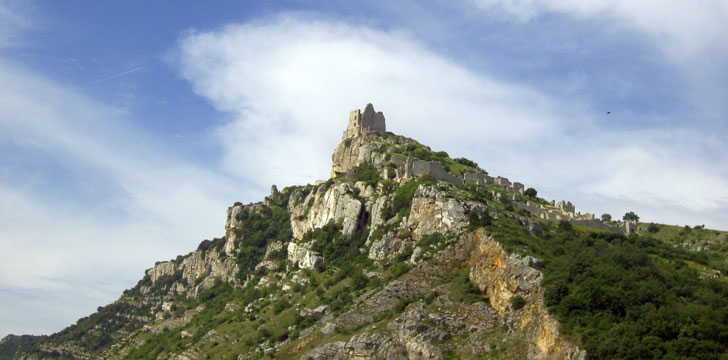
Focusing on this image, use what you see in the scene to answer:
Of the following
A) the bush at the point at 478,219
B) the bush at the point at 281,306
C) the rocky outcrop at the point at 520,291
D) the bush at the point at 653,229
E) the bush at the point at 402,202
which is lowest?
the bush at the point at 281,306

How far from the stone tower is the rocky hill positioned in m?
0.31

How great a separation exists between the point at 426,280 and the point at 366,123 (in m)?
62.7

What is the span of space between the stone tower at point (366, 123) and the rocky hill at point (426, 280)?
31 centimetres

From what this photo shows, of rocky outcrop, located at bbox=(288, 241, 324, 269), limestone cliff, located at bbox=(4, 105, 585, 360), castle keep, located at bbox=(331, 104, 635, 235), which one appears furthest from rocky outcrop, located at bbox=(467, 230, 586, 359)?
rocky outcrop, located at bbox=(288, 241, 324, 269)

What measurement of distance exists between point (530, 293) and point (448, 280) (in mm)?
11505

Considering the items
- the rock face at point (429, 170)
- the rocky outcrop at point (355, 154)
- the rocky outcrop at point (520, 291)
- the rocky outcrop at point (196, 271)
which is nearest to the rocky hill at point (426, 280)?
the rocky outcrop at point (520, 291)

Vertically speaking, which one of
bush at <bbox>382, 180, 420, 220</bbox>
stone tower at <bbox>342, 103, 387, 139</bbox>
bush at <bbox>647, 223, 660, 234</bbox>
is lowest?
bush at <bbox>382, 180, 420, 220</bbox>

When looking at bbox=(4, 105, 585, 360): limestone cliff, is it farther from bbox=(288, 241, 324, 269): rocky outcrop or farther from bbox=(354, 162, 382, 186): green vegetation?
bbox=(354, 162, 382, 186): green vegetation

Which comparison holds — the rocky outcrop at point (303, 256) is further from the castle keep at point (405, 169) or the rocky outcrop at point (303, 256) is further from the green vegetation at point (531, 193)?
the green vegetation at point (531, 193)

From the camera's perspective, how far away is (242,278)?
113 m

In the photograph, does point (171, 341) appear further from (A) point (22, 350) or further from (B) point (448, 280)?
(A) point (22, 350)

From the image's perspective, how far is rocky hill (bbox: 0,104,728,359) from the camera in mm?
50531

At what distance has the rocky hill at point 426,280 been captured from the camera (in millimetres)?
50531

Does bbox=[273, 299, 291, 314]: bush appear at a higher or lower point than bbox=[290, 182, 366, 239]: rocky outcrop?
lower
